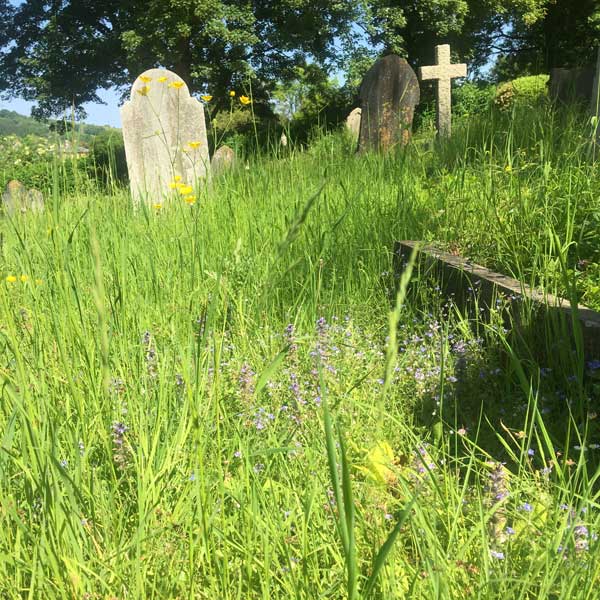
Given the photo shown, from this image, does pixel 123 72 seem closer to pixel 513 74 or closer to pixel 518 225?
pixel 513 74

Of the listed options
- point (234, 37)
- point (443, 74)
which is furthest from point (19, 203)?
point (234, 37)

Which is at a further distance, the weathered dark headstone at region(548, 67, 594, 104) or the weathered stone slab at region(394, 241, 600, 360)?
the weathered dark headstone at region(548, 67, 594, 104)

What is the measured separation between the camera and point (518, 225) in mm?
2742

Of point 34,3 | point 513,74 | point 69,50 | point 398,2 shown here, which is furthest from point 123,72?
point 513,74

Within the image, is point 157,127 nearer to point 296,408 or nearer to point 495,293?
point 495,293

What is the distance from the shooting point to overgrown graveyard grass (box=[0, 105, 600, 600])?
98 centimetres

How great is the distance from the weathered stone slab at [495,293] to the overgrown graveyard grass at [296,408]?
0.08m

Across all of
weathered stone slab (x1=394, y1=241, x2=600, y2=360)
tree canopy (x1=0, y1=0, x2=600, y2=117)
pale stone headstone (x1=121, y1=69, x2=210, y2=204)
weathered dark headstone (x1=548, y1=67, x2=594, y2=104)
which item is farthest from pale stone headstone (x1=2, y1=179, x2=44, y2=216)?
tree canopy (x1=0, y1=0, x2=600, y2=117)

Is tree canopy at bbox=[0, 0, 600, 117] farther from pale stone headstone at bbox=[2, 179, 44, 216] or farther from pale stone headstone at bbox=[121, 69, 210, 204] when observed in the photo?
pale stone headstone at bbox=[2, 179, 44, 216]

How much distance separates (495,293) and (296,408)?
113cm

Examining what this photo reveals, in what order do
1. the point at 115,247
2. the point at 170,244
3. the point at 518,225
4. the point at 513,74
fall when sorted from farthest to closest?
the point at 513,74
the point at 170,244
the point at 518,225
the point at 115,247

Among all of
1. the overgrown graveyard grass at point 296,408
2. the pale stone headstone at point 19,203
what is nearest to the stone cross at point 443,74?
the overgrown graveyard grass at point 296,408

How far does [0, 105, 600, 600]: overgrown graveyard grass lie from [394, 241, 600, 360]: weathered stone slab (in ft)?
0.27

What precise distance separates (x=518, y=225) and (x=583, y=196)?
34cm
